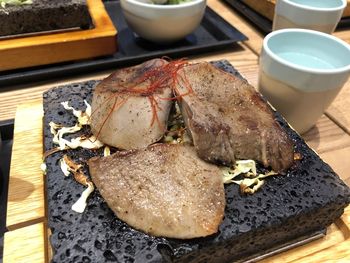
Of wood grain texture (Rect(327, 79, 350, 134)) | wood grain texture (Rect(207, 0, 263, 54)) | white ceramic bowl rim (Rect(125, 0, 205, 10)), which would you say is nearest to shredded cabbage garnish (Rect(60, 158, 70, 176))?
white ceramic bowl rim (Rect(125, 0, 205, 10))

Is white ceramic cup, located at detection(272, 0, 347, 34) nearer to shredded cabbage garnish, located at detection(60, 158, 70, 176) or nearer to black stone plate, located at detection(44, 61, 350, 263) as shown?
black stone plate, located at detection(44, 61, 350, 263)

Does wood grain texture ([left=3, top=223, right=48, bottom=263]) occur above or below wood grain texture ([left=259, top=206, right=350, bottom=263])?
above

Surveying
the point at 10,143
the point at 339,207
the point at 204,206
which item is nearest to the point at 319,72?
the point at 339,207

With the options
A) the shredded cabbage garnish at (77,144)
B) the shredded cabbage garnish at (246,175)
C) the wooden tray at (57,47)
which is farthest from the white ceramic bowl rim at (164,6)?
the shredded cabbage garnish at (246,175)

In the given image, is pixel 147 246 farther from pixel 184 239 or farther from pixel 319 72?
pixel 319 72

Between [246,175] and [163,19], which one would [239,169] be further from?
[163,19]

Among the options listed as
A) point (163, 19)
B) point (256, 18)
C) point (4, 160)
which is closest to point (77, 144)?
point (4, 160)

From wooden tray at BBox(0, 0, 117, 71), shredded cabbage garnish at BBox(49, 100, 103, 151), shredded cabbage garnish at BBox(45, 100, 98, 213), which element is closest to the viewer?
shredded cabbage garnish at BBox(45, 100, 98, 213)

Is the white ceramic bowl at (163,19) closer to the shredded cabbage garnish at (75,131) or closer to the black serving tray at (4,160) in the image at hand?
the shredded cabbage garnish at (75,131)
